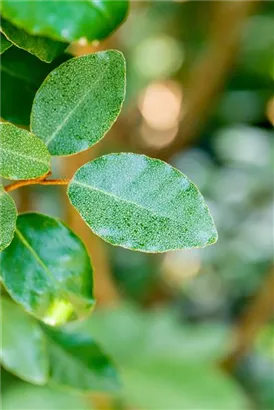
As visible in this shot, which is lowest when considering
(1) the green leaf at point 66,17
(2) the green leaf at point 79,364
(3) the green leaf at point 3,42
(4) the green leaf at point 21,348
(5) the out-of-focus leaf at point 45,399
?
(5) the out-of-focus leaf at point 45,399

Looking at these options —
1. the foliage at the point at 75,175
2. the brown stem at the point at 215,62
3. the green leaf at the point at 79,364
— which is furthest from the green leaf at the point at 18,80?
the brown stem at the point at 215,62

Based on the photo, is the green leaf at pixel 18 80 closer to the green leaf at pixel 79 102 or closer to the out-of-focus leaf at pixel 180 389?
the green leaf at pixel 79 102

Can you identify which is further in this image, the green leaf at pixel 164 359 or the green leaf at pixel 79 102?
the green leaf at pixel 164 359

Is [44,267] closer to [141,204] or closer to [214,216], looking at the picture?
[141,204]

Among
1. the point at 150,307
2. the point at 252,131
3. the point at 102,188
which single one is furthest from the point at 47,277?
the point at 252,131

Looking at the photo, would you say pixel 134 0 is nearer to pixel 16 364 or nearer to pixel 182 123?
pixel 182 123
